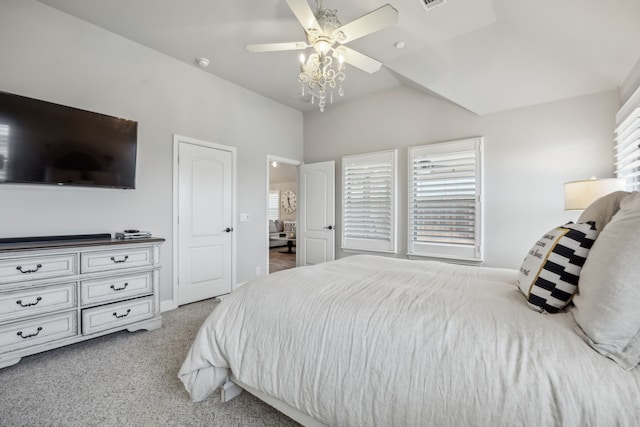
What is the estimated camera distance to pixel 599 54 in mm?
2445

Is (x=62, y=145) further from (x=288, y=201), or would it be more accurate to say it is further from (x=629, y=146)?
(x=288, y=201)

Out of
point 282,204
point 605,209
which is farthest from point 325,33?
point 282,204

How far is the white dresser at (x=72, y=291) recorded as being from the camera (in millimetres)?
2058

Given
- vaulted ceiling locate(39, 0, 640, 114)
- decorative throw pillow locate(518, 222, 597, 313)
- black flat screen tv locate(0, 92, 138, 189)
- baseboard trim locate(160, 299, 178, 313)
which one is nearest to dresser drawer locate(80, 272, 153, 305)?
baseboard trim locate(160, 299, 178, 313)

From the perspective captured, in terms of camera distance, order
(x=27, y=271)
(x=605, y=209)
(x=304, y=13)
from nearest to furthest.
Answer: (x=605, y=209), (x=304, y=13), (x=27, y=271)

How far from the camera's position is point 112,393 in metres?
1.82

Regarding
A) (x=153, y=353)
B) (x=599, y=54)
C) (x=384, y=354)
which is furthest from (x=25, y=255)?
(x=599, y=54)

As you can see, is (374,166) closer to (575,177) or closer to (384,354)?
(575,177)

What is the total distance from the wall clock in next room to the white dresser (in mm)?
7401

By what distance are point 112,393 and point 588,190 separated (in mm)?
3915

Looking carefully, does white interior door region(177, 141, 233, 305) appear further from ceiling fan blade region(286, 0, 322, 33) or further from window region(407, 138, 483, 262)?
window region(407, 138, 483, 262)

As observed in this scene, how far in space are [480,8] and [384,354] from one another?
2870mm

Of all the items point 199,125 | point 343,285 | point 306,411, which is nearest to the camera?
point 306,411

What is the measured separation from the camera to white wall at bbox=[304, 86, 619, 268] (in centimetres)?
298
